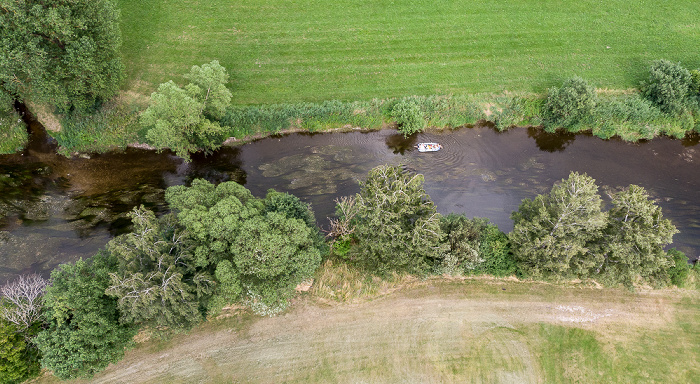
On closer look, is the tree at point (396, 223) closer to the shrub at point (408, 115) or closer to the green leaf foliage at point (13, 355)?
the shrub at point (408, 115)

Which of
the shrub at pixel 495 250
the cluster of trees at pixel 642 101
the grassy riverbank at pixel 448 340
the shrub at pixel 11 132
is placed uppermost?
the shrub at pixel 11 132

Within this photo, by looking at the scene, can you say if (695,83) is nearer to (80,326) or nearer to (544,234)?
(544,234)

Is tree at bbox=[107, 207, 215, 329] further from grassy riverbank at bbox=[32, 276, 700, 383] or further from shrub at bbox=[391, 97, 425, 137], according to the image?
shrub at bbox=[391, 97, 425, 137]

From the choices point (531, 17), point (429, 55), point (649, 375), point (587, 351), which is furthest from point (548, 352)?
point (531, 17)

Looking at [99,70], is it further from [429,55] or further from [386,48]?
[429,55]

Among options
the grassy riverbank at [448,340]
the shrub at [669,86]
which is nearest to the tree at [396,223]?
the grassy riverbank at [448,340]

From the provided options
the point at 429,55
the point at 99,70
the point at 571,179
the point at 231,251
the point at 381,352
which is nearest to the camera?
the point at 231,251

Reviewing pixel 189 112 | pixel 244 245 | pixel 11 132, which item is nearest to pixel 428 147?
pixel 244 245
